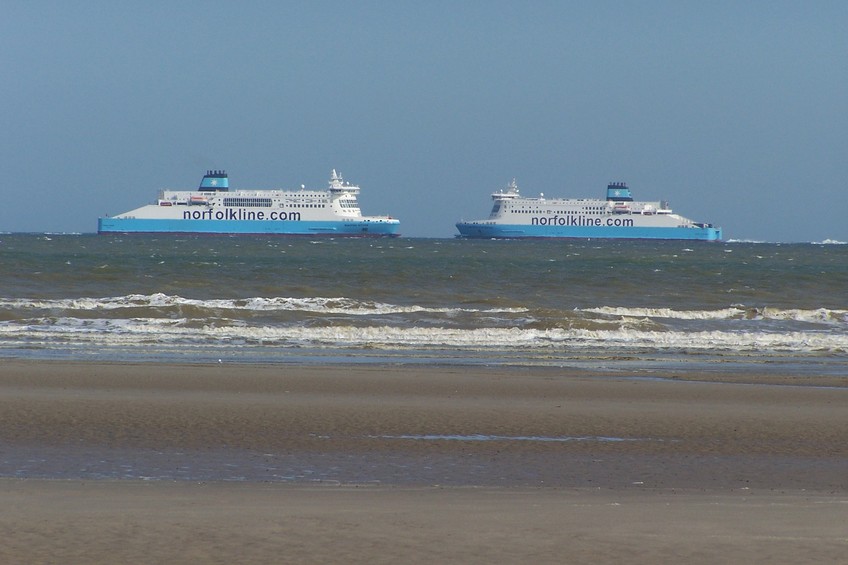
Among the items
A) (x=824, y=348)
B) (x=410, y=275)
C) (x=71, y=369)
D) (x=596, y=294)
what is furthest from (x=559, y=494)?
(x=410, y=275)

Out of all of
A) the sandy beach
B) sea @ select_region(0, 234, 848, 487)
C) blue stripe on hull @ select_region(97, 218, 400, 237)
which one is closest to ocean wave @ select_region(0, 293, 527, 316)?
sea @ select_region(0, 234, 848, 487)

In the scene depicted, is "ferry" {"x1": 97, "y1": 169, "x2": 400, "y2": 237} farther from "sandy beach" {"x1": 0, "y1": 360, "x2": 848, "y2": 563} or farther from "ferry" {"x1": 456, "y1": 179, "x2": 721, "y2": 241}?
"sandy beach" {"x1": 0, "y1": 360, "x2": 848, "y2": 563}

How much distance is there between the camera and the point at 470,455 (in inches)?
289

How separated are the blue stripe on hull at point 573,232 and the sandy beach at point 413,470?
96304mm

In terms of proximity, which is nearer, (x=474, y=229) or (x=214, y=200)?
(x=214, y=200)

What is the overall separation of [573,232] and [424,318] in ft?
285

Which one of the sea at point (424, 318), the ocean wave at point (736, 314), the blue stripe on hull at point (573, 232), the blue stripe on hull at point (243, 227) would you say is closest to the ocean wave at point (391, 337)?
the sea at point (424, 318)

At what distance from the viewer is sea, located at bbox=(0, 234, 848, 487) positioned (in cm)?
685

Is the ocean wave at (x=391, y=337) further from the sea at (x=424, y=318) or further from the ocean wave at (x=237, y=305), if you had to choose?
the ocean wave at (x=237, y=305)

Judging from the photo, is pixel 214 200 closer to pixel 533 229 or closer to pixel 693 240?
pixel 533 229

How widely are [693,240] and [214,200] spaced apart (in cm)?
4984

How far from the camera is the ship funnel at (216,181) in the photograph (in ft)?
347

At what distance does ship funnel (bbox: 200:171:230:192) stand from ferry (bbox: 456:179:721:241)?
25.5 metres

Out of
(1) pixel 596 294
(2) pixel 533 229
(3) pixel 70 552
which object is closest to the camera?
(3) pixel 70 552
